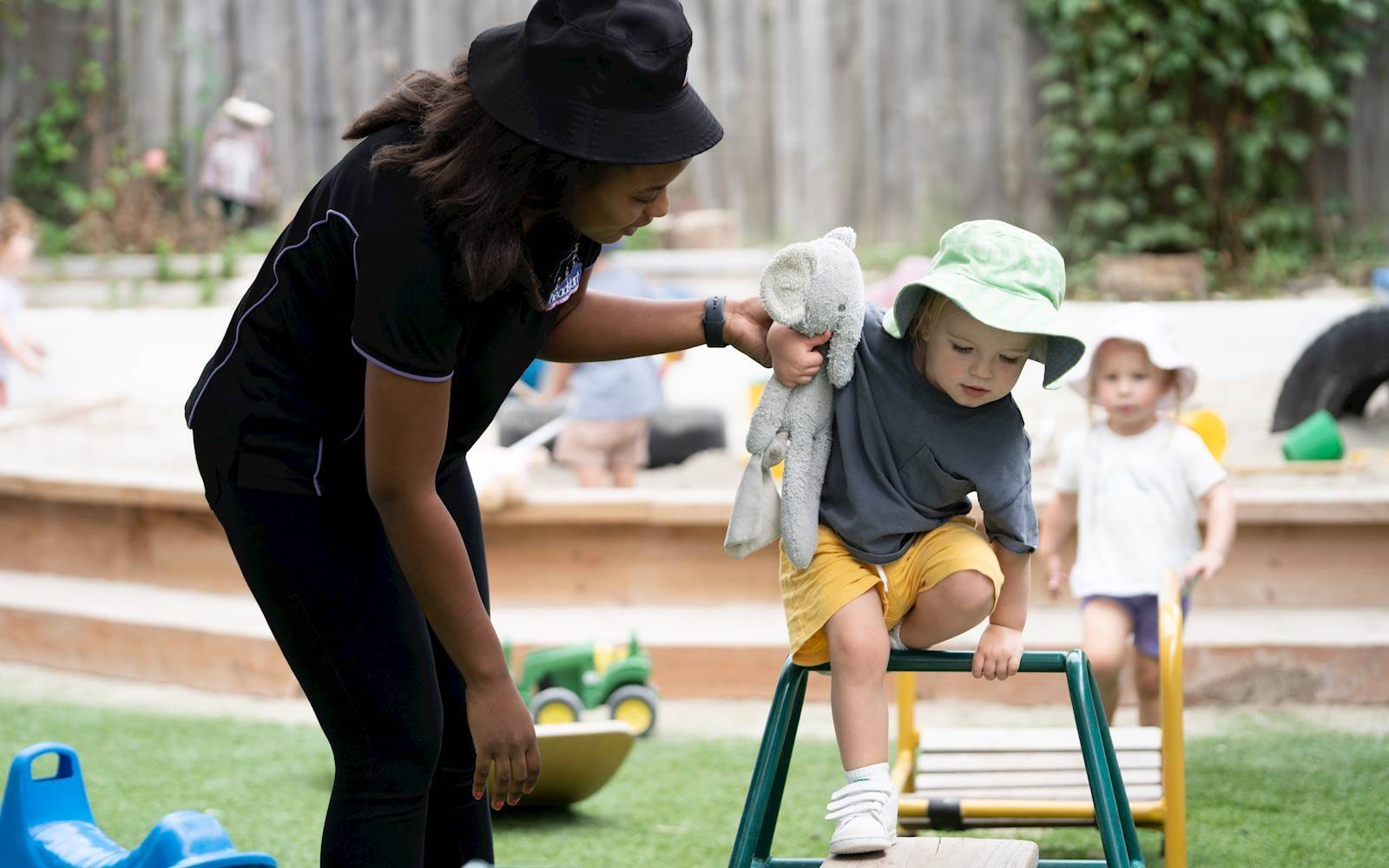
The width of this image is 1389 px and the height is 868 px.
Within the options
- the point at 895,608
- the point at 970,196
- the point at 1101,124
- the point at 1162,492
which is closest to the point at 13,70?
the point at 970,196

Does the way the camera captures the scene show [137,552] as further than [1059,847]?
Yes

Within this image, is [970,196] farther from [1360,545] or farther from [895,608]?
[895,608]

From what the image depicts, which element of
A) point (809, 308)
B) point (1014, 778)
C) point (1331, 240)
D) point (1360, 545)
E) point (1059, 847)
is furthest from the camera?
point (1331, 240)

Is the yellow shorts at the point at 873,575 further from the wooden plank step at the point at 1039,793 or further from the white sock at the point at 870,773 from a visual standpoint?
the wooden plank step at the point at 1039,793

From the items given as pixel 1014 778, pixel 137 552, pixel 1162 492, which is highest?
pixel 1162 492

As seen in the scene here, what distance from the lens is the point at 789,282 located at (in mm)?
2068

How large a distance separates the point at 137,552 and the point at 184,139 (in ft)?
18.1

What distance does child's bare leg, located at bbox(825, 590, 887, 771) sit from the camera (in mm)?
2045

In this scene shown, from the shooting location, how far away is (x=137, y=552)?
15.9 ft

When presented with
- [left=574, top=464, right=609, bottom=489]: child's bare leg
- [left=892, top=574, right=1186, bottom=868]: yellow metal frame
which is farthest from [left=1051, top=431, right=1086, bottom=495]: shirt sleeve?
[left=574, top=464, right=609, bottom=489]: child's bare leg

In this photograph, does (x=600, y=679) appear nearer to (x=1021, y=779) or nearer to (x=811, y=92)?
(x=1021, y=779)

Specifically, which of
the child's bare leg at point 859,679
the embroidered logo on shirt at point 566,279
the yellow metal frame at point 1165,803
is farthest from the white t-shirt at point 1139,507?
the embroidered logo on shirt at point 566,279

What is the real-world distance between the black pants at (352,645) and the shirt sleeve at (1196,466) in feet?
6.92

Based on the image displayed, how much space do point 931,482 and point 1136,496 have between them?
1548 millimetres
